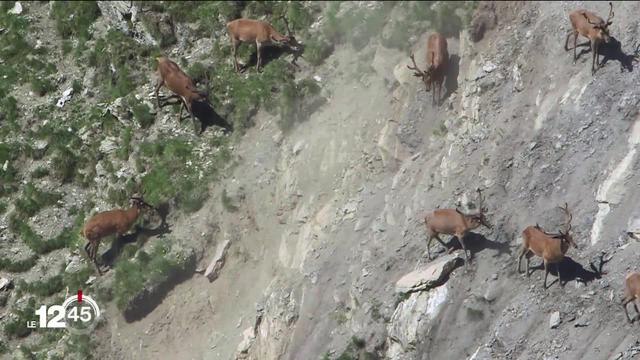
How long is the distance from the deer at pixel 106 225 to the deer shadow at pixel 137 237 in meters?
0.26

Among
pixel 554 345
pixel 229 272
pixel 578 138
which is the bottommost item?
pixel 554 345

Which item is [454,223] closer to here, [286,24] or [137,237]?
[137,237]

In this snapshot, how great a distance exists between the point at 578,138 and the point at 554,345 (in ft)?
17.0

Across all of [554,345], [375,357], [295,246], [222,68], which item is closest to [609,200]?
[554,345]

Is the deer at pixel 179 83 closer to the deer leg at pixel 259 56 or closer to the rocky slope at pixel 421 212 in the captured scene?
the deer leg at pixel 259 56

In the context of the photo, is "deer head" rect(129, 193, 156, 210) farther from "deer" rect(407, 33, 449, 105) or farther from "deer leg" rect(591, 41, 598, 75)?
"deer leg" rect(591, 41, 598, 75)

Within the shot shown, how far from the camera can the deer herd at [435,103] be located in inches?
914

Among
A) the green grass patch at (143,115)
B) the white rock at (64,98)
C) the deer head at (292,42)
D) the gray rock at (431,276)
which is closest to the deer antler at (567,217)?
the gray rock at (431,276)

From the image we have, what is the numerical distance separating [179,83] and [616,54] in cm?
1181

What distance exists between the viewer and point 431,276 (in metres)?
24.2

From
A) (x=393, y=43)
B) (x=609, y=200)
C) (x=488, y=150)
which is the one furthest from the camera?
(x=393, y=43)

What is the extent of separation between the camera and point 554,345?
73.3ft

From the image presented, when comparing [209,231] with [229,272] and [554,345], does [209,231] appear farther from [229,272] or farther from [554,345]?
[554,345]

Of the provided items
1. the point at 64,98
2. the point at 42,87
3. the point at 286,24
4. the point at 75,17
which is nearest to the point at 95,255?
the point at 64,98
